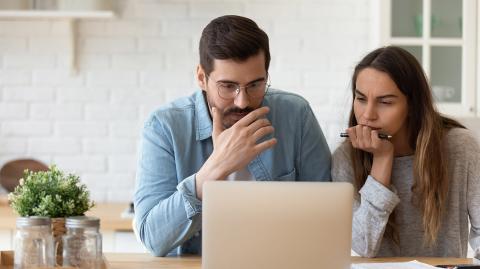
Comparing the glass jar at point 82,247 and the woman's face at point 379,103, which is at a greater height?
the woman's face at point 379,103

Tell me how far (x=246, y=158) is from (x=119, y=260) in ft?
1.43

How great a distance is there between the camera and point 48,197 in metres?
2.14

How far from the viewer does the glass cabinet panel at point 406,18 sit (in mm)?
4086

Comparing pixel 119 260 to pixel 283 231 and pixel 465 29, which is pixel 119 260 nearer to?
pixel 283 231

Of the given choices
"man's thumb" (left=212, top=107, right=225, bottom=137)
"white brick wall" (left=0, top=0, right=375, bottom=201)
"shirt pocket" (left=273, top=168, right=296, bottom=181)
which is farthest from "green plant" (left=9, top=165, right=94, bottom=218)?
"white brick wall" (left=0, top=0, right=375, bottom=201)

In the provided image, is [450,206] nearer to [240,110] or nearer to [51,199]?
[240,110]

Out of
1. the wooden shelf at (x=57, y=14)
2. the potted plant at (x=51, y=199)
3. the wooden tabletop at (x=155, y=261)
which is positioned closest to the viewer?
the potted plant at (x=51, y=199)

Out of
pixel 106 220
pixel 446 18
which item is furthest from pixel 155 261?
pixel 446 18

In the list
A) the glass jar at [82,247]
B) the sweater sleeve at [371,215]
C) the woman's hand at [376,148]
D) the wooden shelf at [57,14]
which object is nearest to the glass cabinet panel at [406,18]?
the wooden shelf at [57,14]

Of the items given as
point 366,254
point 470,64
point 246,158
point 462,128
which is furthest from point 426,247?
point 470,64

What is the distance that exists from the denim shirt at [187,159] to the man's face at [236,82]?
0.38ft

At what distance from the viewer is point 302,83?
14.0ft

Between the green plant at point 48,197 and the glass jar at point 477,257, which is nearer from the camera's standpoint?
the green plant at point 48,197

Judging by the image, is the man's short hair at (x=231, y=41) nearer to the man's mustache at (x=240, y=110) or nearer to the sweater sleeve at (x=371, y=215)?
the man's mustache at (x=240, y=110)
